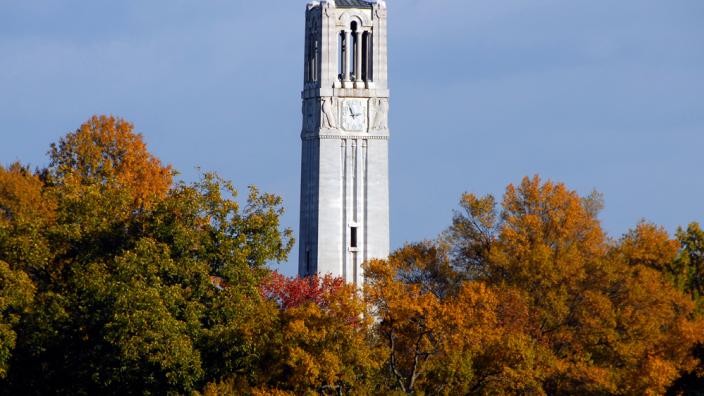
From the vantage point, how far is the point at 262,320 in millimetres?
61062

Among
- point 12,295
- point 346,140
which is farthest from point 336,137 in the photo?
point 12,295

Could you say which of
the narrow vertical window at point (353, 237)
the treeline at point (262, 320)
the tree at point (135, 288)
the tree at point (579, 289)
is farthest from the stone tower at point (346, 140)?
the tree at point (135, 288)

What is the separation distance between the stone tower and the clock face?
0.17 feet

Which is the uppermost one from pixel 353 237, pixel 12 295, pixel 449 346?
pixel 353 237

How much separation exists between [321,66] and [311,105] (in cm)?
231

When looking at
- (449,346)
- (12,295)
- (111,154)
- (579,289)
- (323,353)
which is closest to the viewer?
(323,353)

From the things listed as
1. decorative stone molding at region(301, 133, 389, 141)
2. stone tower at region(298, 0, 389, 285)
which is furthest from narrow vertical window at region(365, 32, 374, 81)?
decorative stone molding at region(301, 133, 389, 141)

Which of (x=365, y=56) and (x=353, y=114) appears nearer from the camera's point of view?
(x=353, y=114)

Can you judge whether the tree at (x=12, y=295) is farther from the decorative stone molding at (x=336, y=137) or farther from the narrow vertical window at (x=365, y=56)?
the narrow vertical window at (x=365, y=56)

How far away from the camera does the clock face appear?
102m

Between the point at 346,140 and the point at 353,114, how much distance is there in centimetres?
142

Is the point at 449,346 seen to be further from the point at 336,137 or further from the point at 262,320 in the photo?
the point at 336,137

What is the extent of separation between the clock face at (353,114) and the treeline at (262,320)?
1032 inches

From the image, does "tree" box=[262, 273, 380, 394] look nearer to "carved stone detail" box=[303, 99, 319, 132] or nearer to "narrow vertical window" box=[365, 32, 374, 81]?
"carved stone detail" box=[303, 99, 319, 132]
